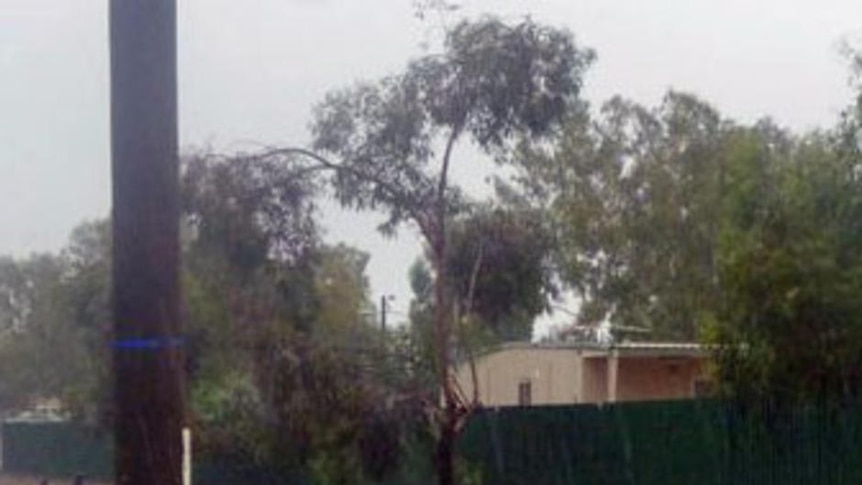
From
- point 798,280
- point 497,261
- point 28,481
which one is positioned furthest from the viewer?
point 28,481

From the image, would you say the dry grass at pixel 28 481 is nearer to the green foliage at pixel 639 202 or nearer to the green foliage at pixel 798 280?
the green foliage at pixel 639 202

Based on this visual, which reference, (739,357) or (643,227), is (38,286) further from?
(739,357)

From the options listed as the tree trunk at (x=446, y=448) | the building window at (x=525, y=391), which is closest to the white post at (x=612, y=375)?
the building window at (x=525, y=391)

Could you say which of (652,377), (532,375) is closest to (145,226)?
(652,377)

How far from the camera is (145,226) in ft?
25.0

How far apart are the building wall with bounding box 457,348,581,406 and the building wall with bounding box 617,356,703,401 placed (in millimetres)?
1051

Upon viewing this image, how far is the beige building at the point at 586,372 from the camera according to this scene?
40500mm

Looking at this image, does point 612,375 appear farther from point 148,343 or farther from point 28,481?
point 148,343

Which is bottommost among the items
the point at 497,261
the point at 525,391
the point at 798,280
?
the point at 525,391

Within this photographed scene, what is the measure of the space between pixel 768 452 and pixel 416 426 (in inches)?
168

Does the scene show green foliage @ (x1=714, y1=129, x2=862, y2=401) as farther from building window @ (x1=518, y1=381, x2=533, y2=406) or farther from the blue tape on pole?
building window @ (x1=518, y1=381, x2=533, y2=406)

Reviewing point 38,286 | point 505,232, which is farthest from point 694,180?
point 38,286

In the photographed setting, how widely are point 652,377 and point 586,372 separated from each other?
5.68ft

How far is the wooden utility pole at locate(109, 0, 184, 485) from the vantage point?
752 centimetres
